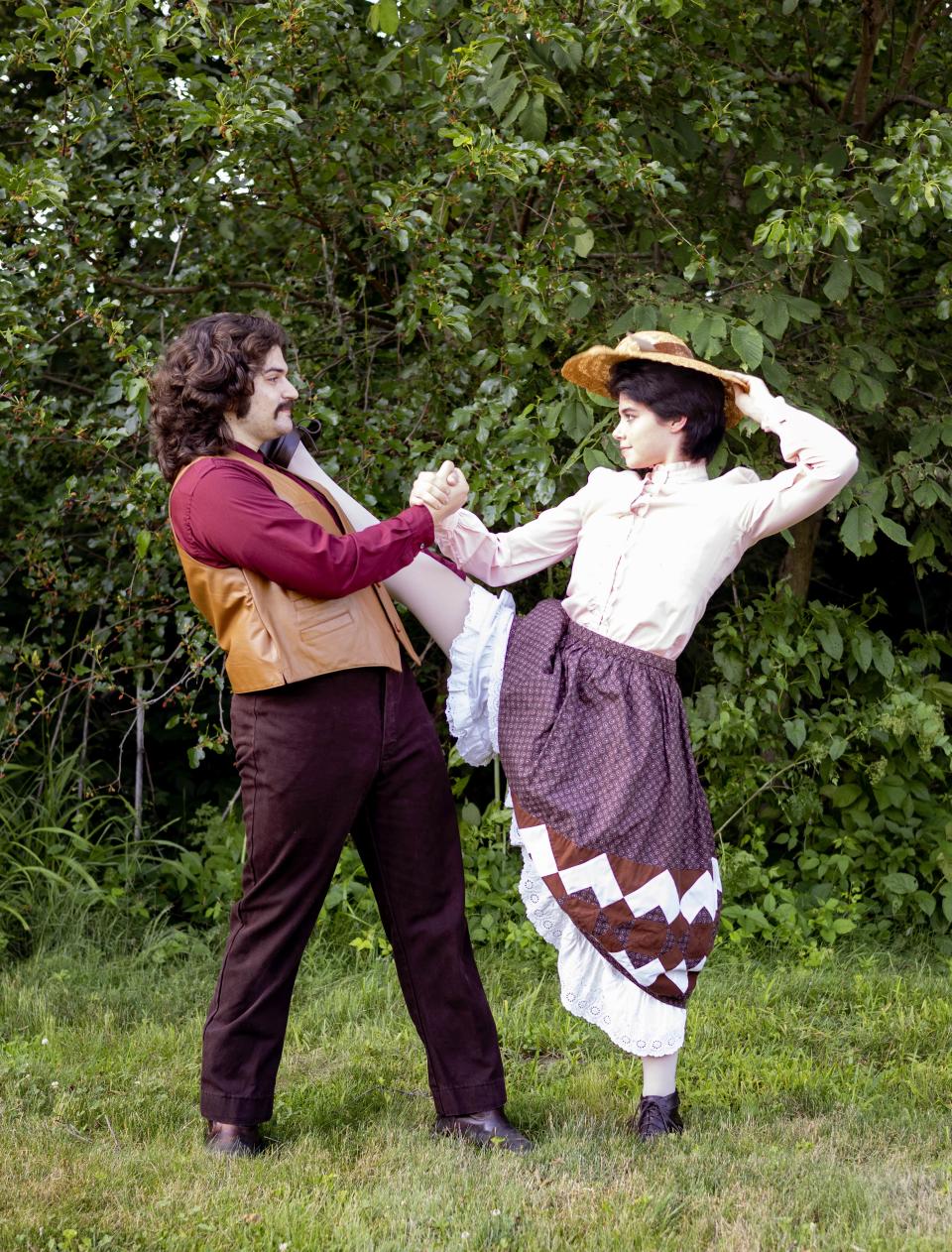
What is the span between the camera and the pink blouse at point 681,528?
285cm

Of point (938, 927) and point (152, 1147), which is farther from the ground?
point (152, 1147)

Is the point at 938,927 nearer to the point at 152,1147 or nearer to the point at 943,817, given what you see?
the point at 943,817

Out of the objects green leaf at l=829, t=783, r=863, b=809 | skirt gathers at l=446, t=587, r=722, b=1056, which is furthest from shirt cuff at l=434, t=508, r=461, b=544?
green leaf at l=829, t=783, r=863, b=809

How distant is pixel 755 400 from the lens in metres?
2.97

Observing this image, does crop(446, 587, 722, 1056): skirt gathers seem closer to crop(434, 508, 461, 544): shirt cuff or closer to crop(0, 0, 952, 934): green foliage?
crop(434, 508, 461, 544): shirt cuff

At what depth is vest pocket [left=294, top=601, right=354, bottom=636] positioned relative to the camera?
2.80m

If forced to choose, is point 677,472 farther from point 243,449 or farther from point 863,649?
point 863,649

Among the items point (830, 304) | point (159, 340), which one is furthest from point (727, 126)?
point (159, 340)

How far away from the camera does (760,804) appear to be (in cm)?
499

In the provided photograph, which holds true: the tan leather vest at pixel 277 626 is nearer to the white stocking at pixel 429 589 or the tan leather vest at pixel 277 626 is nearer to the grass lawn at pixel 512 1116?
the white stocking at pixel 429 589

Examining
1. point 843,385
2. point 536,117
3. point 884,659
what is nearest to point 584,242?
point 536,117

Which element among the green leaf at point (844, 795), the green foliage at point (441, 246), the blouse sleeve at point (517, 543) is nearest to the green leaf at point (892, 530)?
the green foliage at point (441, 246)

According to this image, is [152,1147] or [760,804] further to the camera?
[760,804]

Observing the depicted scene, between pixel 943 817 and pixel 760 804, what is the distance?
613 millimetres
